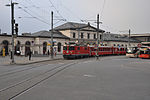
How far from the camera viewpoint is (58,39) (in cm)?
7006

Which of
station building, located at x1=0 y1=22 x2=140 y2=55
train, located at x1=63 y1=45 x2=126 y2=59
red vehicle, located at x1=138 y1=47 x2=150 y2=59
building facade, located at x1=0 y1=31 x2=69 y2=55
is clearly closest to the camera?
train, located at x1=63 y1=45 x2=126 y2=59

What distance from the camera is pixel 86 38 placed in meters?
81.7

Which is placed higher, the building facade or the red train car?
the building facade

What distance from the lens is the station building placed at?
54.3 meters

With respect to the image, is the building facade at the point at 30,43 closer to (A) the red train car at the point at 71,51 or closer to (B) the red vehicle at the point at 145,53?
(A) the red train car at the point at 71,51

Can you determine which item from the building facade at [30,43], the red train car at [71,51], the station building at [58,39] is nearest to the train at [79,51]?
the red train car at [71,51]

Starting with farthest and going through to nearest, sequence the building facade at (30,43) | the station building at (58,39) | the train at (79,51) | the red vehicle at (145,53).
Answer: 1. the station building at (58,39)
2. the building facade at (30,43)
3. the red vehicle at (145,53)
4. the train at (79,51)

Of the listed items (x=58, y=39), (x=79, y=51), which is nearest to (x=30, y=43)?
(x=58, y=39)

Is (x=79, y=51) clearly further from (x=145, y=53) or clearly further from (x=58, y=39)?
(x=58, y=39)

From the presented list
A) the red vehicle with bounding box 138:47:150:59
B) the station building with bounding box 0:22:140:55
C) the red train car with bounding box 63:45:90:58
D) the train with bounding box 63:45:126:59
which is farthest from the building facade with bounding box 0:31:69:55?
the red vehicle with bounding box 138:47:150:59

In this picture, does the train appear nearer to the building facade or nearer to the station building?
the station building

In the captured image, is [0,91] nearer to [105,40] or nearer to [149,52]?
[149,52]

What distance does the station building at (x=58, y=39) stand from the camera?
54.3 meters

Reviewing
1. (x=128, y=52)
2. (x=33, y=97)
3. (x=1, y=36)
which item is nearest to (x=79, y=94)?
(x=33, y=97)
